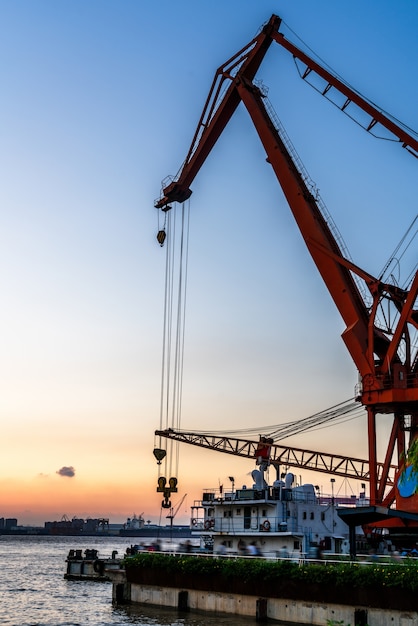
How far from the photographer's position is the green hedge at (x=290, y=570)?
3684 centimetres

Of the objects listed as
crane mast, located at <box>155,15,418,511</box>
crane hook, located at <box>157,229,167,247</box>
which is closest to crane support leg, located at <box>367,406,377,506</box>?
crane mast, located at <box>155,15,418,511</box>

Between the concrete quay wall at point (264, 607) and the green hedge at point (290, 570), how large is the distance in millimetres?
1091

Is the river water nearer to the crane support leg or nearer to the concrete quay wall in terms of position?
the concrete quay wall

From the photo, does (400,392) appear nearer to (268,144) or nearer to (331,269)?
(331,269)

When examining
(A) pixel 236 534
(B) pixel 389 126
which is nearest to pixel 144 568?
(A) pixel 236 534

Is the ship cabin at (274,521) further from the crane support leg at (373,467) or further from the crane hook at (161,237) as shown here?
the crane hook at (161,237)

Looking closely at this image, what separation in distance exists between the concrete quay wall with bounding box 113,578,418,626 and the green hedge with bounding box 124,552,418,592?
1.09 meters

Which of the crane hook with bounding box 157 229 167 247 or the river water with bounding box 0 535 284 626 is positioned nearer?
the river water with bounding box 0 535 284 626

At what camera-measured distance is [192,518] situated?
195 ft

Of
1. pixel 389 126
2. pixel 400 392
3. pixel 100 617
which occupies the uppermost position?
pixel 389 126

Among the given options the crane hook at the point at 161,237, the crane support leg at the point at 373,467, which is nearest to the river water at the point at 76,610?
the crane support leg at the point at 373,467

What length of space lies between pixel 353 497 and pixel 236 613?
2908 centimetres

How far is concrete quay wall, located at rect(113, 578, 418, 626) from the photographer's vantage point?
1449 inches

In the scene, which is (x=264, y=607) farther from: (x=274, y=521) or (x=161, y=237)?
(x=161, y=237)
